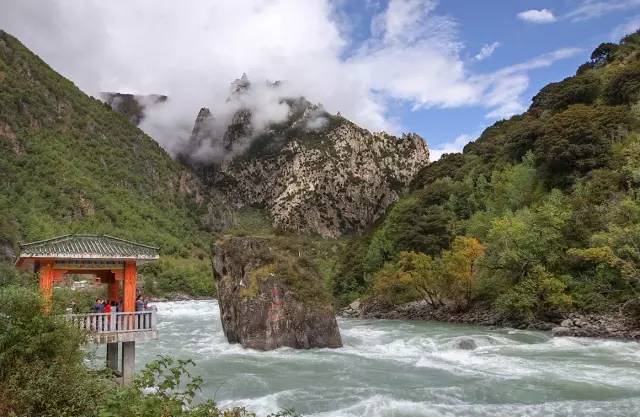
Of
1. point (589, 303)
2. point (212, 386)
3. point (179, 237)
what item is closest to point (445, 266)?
point (589, 303)

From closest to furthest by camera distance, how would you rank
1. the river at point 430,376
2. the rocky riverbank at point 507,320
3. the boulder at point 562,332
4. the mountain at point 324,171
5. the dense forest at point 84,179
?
the river at point 430,376 < the rocky riverbank at point 507,320 < the boulder at point 562,332 < the dense forest at point 84,179 < the mountain at point 324,171

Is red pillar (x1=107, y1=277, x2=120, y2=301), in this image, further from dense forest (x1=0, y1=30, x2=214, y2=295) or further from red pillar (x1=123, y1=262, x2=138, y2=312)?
dense forest (x1=0, y1=30, x2=214, y2=295)

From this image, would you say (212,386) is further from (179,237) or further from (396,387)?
(179,237)

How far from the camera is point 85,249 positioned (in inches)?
663

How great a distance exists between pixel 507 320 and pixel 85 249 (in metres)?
29.6

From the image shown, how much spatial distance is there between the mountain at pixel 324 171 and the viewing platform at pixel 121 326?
125541 mm

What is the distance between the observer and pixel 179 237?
131750 mm

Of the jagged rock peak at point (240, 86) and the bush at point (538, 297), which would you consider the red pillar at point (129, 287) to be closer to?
the bush at point (538, 297)

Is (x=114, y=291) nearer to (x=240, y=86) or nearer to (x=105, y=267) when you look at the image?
Result: (x=105, y=267)

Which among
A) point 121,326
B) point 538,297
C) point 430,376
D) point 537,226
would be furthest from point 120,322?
point 537,226

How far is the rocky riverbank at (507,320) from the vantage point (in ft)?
92.9

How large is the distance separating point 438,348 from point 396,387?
30.8 feet

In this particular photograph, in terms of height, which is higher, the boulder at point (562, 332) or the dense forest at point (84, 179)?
the dense forest at point (84, 179)

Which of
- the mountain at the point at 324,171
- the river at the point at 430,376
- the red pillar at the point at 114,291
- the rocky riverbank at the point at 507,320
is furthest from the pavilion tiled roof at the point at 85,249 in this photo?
the mountain at the point at 324,171
